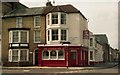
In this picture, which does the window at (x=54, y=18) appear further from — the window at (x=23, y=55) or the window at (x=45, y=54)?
the window at (x=23, y=55)

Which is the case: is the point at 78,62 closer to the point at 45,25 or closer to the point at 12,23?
the point at 45,25

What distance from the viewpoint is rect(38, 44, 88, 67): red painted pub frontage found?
1820 inches

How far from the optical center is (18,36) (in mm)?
49531

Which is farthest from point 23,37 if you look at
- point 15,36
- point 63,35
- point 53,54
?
point 63,35

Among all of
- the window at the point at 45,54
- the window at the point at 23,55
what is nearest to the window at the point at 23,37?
the window at the point at 23,55

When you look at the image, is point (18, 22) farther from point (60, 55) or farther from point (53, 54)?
point (60, 55)

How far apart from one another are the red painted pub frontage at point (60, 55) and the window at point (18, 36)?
3625 mm

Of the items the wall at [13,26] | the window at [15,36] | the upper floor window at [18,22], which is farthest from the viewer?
the upper floor window at [18,22]

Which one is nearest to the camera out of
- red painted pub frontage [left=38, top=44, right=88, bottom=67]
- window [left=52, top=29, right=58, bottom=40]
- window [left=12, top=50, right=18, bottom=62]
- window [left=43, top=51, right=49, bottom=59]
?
red painted pub frontage [left=38, top=44, right=88, bottom=67]

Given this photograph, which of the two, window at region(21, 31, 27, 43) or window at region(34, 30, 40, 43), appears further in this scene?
window at region(34, 30, 40, 43)

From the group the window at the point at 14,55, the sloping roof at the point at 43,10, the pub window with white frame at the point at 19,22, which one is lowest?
the window at the point at 14,55

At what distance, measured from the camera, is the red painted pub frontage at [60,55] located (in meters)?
46.2

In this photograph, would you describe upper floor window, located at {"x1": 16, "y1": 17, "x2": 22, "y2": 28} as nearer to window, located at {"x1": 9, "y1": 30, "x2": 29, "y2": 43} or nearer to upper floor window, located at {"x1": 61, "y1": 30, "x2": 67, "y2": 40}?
window, located at {"x1": 9, "y1": 30, "x2": 29, "y2": 43}

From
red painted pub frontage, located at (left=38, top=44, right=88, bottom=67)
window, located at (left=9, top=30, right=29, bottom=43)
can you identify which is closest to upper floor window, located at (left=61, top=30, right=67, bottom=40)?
red painted pub frontage, located at (left=38, top=44, right=88, bottom=67)
